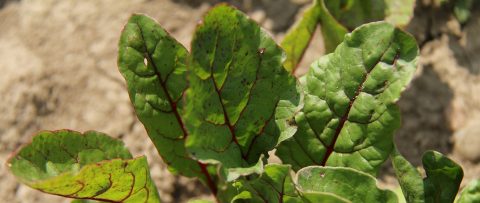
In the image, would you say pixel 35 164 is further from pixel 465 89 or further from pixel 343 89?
pixel 465 89

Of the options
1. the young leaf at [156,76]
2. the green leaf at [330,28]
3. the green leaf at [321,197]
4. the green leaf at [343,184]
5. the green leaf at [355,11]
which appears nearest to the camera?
the green leaf at [321,197]

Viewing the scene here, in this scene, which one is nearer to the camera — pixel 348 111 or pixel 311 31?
pixel 348 111

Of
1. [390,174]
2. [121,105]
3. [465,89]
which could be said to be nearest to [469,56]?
[465,89]

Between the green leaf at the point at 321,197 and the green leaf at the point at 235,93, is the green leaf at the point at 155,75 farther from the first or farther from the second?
the green leaf at the point at 321,197

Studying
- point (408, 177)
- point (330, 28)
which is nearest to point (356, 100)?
point (408, 177)

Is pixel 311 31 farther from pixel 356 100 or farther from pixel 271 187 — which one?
pixel 271 187

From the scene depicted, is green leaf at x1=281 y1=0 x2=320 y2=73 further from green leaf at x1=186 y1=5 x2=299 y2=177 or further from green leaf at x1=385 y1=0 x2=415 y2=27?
green leaf at x1=186 y1=5 x2=299 y2=177

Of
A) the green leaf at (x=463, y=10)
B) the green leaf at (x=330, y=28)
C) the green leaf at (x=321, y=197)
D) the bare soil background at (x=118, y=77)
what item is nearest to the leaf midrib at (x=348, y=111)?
the green leaf at (x=321, y=197)
